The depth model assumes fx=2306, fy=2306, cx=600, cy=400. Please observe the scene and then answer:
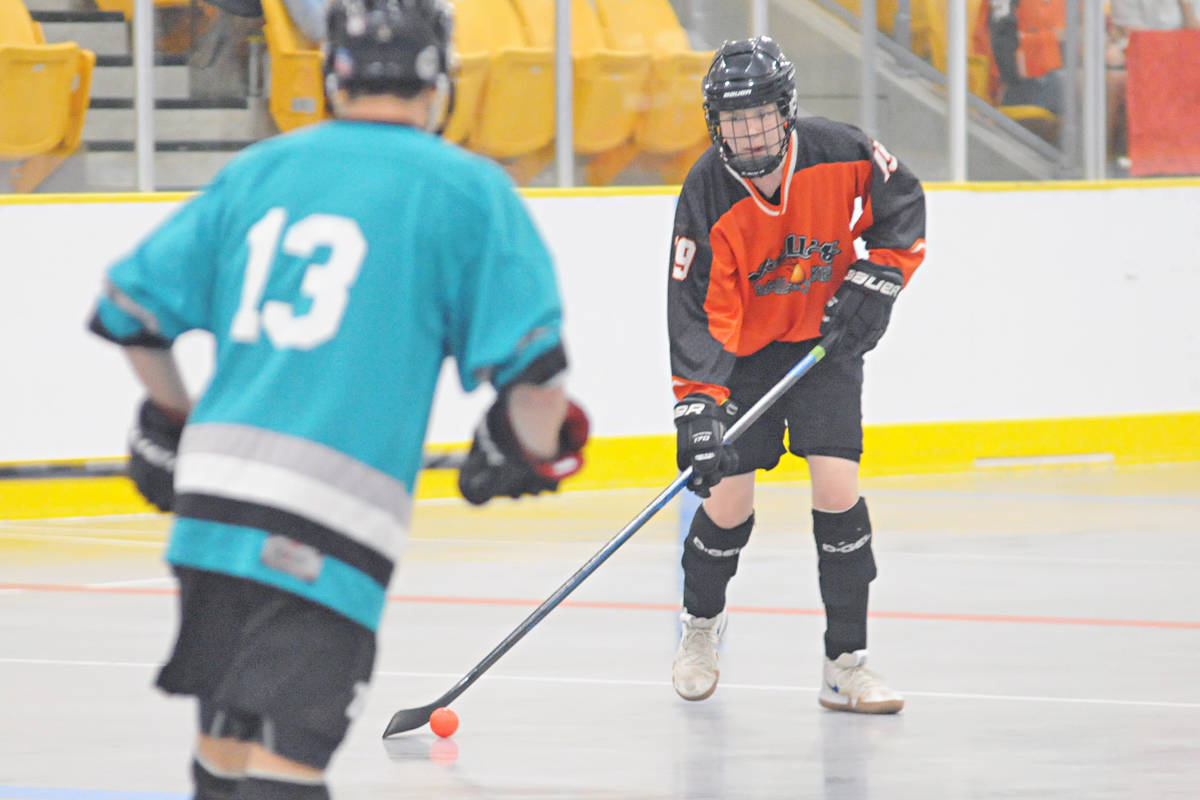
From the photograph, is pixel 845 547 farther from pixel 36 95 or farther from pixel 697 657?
pixel 36 95

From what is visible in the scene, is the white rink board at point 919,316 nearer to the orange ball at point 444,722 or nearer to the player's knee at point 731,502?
the player's knee at point 731,502

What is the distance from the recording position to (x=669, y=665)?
5836 mm

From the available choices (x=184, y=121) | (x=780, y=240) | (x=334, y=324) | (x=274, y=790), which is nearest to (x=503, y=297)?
(x=334, y=324)

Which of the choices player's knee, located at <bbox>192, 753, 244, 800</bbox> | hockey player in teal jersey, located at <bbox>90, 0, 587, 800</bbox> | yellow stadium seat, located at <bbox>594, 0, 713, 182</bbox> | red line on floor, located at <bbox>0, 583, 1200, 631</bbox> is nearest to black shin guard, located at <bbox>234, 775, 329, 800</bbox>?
hockey player in teal jersey, located at <bbox>90, 0, 587, 800</bbox>

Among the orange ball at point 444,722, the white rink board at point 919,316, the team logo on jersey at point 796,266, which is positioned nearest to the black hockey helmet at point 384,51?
the orange ball at point 444,722

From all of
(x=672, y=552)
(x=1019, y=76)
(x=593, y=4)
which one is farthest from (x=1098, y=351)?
(x=672, y=552)

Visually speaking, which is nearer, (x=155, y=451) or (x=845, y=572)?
(x=155, y=451)

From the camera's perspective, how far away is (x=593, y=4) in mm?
10391

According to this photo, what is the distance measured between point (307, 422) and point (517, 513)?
6.73 metres

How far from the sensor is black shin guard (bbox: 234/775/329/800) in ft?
8.50

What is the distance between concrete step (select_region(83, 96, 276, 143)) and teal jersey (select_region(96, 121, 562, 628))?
22.3 feet

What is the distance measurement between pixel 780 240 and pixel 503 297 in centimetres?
264

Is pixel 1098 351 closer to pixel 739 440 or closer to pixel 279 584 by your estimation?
pixel 739 440

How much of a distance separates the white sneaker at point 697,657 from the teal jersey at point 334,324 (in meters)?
2.72
